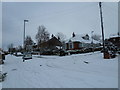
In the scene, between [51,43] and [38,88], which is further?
[51,43]

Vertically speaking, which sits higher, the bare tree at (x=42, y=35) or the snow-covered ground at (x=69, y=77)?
the bare tree at (x=42, y=35)

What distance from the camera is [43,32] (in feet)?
181

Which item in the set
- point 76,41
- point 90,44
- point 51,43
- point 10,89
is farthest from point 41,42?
point 10,89

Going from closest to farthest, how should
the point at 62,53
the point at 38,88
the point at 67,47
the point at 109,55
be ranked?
the point at 38,88 → the point at 109,55 → the point at 62,53 → the point at 67,47

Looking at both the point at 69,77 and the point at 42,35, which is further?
the point at 42,35

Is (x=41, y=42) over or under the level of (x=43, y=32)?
under

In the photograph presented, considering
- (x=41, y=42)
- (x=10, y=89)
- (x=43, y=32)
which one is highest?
(x=43, y=32)

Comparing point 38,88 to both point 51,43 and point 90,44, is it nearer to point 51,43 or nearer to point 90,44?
point 90,44

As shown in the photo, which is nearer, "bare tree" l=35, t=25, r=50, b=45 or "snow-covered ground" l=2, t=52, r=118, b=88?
"snow-covered ground" l=2, t=52, r=118, b=88

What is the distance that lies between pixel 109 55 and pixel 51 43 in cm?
4786

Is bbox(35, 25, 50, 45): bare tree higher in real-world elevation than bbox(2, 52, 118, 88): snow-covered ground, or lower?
higher

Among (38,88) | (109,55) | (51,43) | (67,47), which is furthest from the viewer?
(51,43)

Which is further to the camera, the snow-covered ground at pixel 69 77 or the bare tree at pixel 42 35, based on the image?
the bare tree at pixel 42 35

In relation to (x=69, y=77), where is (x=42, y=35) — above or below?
above
